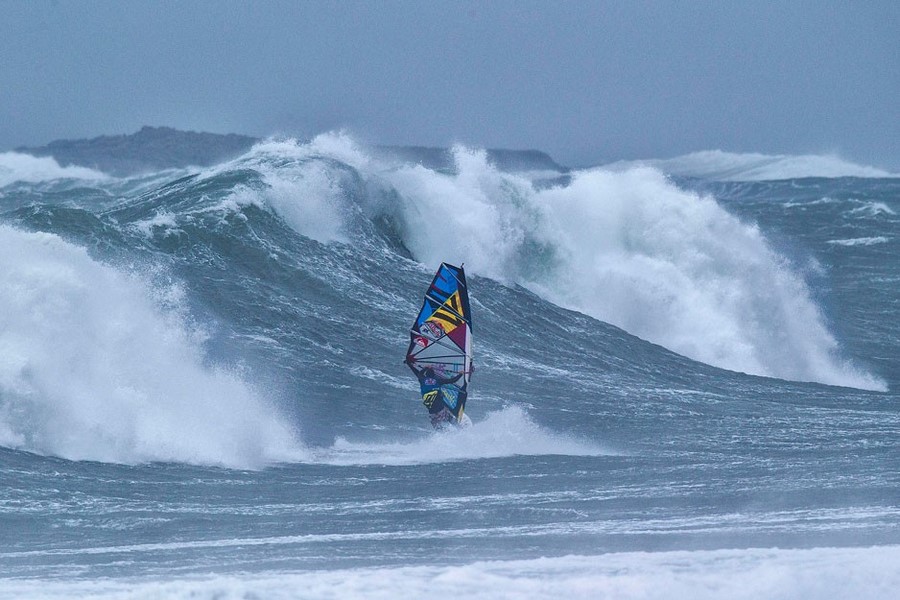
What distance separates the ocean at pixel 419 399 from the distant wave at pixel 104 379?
0.12 feet

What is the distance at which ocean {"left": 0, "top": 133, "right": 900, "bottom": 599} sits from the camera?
8.98 m

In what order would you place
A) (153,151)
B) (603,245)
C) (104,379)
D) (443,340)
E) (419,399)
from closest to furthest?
1. (443,340)
2. (104,379)
3. (419,399)
4. (603,245)
5. (153,151)


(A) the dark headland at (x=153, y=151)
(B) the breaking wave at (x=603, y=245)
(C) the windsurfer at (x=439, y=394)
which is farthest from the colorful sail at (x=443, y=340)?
(A) the dark headland at (x=153, y=151)

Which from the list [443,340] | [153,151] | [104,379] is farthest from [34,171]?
[443,340]

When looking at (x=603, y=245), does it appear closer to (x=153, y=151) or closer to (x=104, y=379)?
(x=104, y=379)

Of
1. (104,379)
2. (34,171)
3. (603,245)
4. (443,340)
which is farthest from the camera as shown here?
(34,171)

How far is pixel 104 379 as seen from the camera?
13375 millimetres

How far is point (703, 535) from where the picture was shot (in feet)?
31.5

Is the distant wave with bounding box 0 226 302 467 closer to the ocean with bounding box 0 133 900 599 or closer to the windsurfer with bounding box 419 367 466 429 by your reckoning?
the ocean with bounding box 0 133 900 599

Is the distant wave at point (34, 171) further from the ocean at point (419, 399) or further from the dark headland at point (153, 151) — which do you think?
the ocean at point (419, 399)

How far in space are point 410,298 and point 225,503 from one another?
790cm

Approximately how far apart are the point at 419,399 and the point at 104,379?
374 centimetres

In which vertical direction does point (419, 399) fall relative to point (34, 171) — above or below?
below

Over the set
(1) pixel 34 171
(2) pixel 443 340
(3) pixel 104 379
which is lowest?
(3) pixel 104 379
